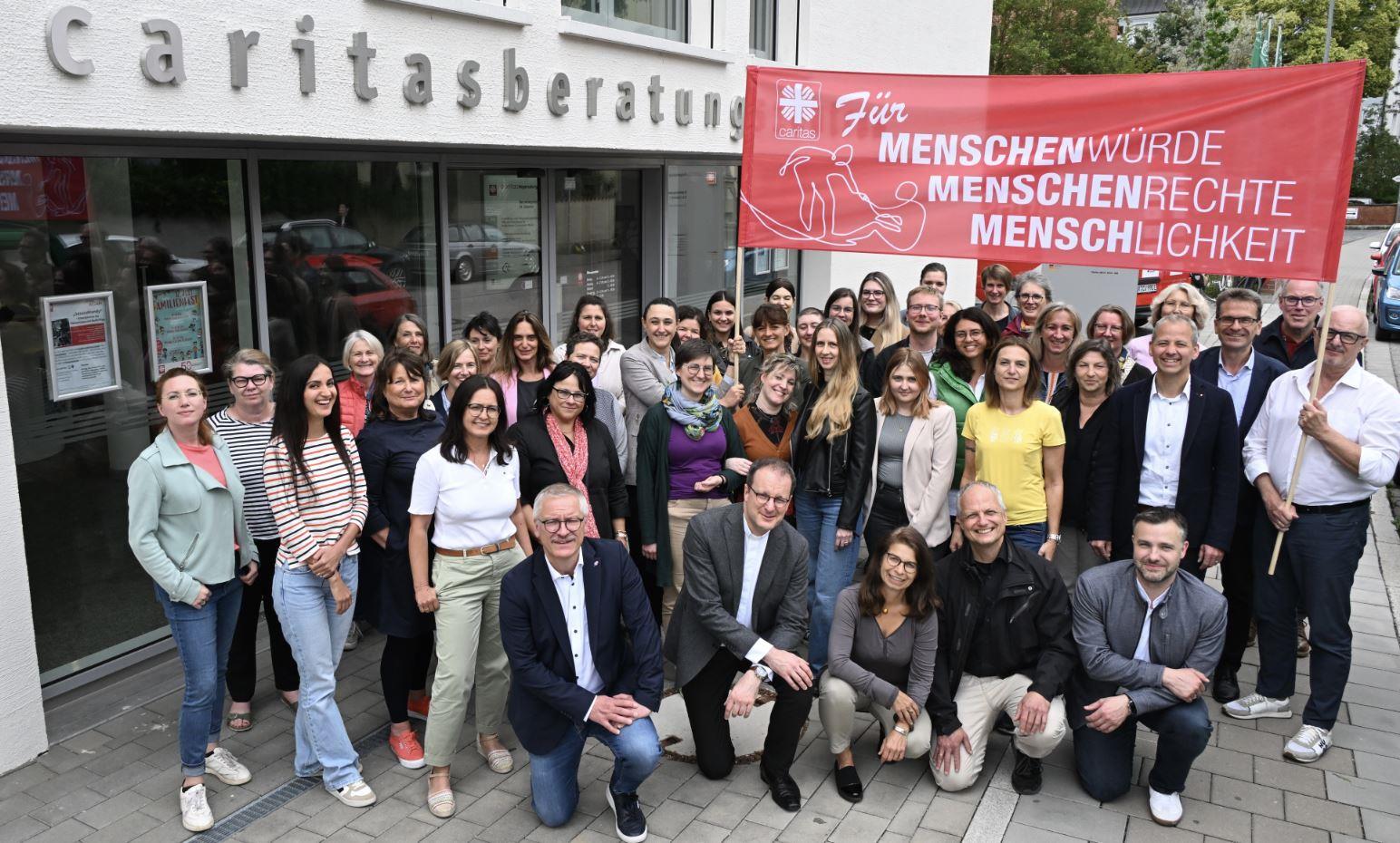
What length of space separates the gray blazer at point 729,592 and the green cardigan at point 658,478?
0.90 m

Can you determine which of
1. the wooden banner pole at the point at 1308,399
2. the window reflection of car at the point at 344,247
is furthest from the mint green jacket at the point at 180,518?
the wooden banner pole at the point at 1308,399

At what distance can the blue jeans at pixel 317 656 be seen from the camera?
16.4ft

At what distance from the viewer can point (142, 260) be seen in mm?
6352

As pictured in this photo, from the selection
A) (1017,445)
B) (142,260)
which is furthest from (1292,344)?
(142,260)

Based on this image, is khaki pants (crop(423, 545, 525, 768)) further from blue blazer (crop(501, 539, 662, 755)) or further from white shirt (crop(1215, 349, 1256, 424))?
white shirt (crop(1215, 349, 1256, 424))

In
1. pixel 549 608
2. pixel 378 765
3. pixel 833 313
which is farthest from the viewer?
pixel 833 313

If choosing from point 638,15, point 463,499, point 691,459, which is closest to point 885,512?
point 691,459

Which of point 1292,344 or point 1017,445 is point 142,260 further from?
point 1292,344

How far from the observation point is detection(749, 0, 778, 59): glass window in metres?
11.3

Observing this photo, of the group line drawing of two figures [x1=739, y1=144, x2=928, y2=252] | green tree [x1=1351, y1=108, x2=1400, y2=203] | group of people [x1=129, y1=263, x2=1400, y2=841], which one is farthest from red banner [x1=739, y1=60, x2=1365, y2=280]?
green tree [x1=1351, y1=108, x2=1400, y2=203]

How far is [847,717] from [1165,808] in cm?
143

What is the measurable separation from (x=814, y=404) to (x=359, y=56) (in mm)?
3230

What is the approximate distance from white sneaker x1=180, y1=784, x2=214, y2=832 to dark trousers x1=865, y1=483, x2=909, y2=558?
343 cm

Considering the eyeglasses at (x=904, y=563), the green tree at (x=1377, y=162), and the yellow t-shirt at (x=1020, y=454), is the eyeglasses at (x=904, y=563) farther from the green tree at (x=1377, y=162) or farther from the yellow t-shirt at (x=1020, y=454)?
the green tree at (x=1377, y=162)
